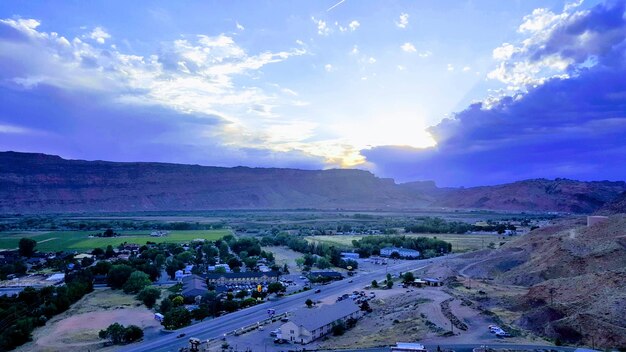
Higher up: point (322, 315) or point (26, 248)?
point (322, 315)

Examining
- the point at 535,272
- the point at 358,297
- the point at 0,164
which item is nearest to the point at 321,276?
the point at 358,297

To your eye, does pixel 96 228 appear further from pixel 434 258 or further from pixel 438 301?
pixel 438 301

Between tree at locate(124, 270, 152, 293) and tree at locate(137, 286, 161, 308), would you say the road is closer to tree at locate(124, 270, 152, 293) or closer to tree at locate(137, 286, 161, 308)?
tree at locate(137, 286, 161, 308)

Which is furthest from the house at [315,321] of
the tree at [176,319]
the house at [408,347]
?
the tree at [176,319]

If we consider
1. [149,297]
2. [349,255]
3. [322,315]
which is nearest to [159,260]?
[149,297]

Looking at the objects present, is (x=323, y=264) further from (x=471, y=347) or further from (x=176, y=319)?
(x=471, y=347)
